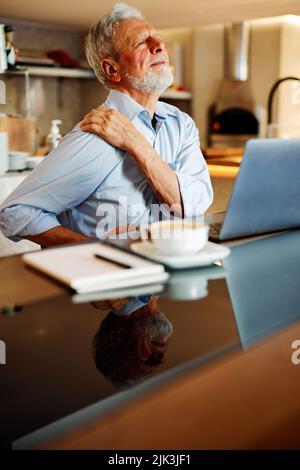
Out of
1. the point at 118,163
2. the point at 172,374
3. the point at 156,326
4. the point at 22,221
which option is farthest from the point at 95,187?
the point at 172,374

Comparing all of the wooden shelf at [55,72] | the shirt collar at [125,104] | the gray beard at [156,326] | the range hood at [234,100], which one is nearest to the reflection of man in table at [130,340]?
the gray beard at [156,326]

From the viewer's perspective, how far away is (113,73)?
1.83 metres

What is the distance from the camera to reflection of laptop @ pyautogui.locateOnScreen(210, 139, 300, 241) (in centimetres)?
117

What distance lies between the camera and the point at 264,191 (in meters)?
1.22

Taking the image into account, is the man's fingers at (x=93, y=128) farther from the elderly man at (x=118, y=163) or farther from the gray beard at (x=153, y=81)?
the gray beard at (x=153, y=81)

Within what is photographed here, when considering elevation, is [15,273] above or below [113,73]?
below

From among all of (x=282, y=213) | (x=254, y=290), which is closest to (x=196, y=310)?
(x=254, y=290)

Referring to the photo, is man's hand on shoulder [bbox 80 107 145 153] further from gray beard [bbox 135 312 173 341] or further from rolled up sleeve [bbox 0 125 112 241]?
gray beard [bbox 135 312 173 341]

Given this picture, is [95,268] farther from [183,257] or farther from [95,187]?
[95,187]

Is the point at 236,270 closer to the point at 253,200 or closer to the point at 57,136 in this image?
the point at 253,200

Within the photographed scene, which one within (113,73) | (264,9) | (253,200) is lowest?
(253,200)

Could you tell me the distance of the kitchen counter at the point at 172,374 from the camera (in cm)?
53

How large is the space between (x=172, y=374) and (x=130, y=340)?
97 millimetres
